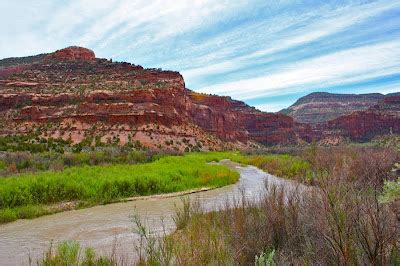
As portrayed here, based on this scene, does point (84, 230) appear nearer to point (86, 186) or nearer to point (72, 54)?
point (86, 186)

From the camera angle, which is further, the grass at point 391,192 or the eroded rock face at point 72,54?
the eroded rock face at point 72,54

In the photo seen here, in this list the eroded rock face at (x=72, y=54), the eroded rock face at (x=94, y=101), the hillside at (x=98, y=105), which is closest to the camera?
the hillside at (x=98, y=105)

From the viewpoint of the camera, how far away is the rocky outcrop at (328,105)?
140m

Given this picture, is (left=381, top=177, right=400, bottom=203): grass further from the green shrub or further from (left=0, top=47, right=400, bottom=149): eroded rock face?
(left=0, top=47, right=400, bottom=149): eroded rock face

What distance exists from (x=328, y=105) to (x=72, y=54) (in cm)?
10262

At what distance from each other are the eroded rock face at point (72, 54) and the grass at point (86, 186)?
64.9 metres

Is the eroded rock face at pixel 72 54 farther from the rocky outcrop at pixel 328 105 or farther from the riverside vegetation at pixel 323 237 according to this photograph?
the rocky outcrop at pixel 328 105

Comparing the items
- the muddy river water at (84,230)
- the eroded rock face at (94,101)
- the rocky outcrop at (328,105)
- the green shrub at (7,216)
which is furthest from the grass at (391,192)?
the rocky outcrop at (328,105)

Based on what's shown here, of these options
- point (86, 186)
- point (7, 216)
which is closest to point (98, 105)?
point (86, 186)

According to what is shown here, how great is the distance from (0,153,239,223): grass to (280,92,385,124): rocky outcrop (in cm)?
12368

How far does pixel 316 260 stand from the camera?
4.59 meters

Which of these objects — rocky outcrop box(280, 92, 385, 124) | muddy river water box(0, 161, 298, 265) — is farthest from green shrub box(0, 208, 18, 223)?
rocky outcrop box(280, 92, 385, 124)

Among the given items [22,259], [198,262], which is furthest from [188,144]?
[198,262]

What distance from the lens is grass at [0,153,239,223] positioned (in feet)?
42.4
